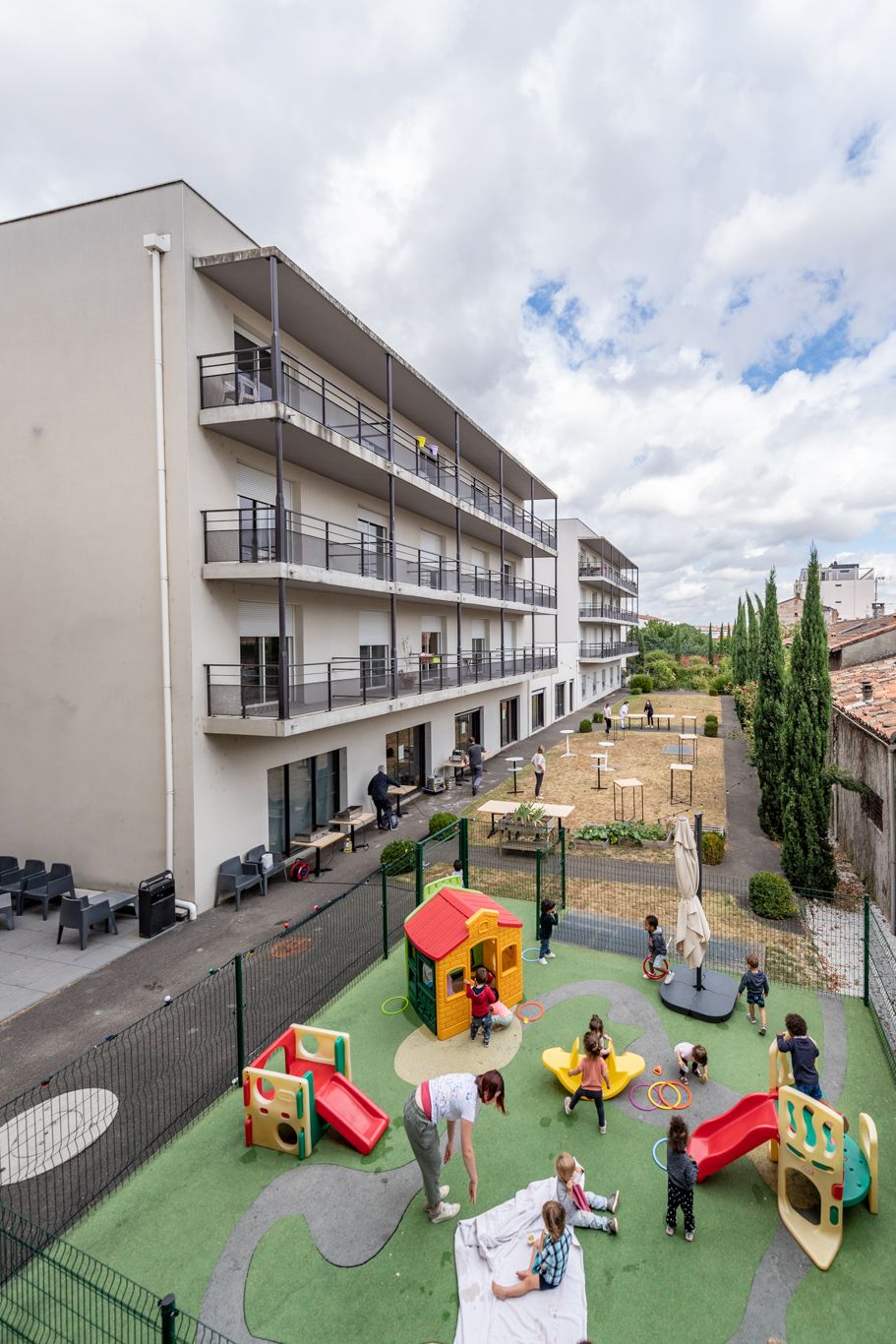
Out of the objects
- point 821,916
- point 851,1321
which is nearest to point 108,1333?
point 851,1321

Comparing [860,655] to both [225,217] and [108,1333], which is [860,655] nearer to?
[225,217]

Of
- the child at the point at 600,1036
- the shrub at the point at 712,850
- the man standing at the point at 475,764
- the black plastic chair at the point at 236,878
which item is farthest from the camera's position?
the man standing at the point at 475,764

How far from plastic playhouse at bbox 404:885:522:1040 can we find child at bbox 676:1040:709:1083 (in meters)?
2.48

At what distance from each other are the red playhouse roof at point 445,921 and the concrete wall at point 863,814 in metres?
7.74

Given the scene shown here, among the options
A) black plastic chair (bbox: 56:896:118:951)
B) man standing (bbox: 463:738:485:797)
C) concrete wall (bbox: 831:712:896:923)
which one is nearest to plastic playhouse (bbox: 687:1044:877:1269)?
concrete wall (bbox: 831:712:896:923)

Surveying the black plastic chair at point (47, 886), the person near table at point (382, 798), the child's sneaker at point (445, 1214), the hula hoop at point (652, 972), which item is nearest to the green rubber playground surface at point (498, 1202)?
the child's sneaker at point (445, 1214)

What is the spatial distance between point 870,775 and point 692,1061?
906 cm

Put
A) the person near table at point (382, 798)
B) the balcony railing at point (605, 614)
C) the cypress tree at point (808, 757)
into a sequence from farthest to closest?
1. the balcony railing at point (605, 614)
2. the person near table at point (382, 798)
3. the cypress tree at point (808, 757)

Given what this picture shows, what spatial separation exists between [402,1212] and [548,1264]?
1.68 meters

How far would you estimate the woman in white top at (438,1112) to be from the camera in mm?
5441

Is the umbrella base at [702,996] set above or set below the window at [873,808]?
below

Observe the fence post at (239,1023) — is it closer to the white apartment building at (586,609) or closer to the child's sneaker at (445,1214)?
the child's sneaker at (445,1214)

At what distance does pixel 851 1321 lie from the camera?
4.95 metres

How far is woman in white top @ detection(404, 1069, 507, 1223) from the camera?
17.9ft
